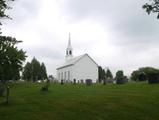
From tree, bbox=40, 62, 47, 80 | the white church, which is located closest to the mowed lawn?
the white church

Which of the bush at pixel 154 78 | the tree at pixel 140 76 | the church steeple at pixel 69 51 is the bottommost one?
the bush at pixel 154 78

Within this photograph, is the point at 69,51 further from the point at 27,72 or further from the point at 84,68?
the point at 27,72

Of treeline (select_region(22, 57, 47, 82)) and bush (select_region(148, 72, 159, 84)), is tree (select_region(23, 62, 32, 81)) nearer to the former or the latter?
treeline (select_region(22, 57, 47, 82))

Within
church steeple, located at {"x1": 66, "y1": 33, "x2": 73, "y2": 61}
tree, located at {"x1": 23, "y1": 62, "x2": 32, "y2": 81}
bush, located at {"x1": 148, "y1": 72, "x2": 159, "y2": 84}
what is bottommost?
bush, located at {"x1": 148, "y1": 72, "x2": 159, "y2": 84}

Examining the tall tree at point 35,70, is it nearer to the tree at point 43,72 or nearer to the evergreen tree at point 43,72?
the tree at point 43,72

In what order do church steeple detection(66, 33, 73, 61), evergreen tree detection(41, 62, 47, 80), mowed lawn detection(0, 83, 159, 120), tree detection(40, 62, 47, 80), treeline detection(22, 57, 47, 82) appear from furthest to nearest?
church steeple detection(66, 33, 73, 61), evergreen tree detection(41, 62, 47, 80), tree detection(40, 62, 47, 80), treeline detection(22, 57, 47, 82), mowed lawn detection(0, 83, 159, 120)

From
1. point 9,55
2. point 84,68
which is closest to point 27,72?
point 84,68

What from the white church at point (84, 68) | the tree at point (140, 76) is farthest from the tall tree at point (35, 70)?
the tree at point (140, 76)

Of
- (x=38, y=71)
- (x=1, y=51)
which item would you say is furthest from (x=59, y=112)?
(x=38, y=71)

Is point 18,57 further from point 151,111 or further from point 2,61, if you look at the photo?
point 151,111

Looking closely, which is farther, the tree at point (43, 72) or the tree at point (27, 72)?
the tree at point (43, 72)

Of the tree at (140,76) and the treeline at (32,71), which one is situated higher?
the treeline at (32,71)

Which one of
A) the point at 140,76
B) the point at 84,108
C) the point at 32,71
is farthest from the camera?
the point at 32,71

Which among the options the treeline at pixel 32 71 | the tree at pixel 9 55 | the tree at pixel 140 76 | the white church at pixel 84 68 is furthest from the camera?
the white church at pixel 84 68
